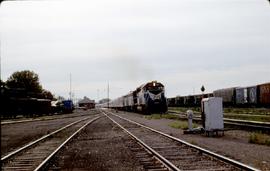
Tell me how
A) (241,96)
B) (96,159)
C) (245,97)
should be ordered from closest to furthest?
1. (96,159)
2. (245,97)
3. (241,96)

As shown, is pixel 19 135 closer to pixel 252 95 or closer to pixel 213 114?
pixel 213 114

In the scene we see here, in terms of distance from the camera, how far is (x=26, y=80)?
113062 millimetres

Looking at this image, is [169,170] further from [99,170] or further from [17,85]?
[17,85]

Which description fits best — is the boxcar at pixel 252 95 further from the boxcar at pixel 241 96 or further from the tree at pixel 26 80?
the tree at pixel 26 80

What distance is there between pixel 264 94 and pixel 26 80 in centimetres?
7431

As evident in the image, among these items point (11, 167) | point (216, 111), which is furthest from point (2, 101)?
point (216, 111)

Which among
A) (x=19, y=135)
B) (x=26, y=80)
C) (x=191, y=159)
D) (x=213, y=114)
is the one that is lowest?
(x=19, y=135)

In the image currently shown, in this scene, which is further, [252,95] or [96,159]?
[252,95]

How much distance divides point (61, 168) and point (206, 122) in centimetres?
1032

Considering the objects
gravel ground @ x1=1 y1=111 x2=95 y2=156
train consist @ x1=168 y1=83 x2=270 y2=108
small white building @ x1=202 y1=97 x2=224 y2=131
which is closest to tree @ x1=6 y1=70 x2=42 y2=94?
train consist @ x1=168 y1=83 x2=270 y2=108

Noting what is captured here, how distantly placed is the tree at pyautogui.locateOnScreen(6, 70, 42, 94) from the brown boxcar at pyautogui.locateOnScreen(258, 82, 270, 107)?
67.7 meters

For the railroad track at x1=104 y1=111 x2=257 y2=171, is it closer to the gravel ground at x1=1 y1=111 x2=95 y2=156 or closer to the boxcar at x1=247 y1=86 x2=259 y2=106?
the gravel ground at x1=1 y1=111 x2=95 y2=156

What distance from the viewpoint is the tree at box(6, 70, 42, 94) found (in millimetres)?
110062

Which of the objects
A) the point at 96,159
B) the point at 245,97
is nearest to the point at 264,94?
the point at 245,97
